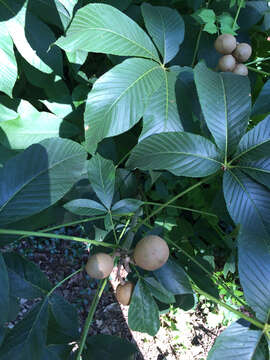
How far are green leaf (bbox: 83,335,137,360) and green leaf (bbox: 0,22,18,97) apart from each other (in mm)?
760

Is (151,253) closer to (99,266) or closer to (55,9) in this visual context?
(99,266)

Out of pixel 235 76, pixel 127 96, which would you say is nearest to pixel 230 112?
pixel 235 76

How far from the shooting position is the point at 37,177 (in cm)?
74

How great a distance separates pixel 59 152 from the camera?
30.0 inches

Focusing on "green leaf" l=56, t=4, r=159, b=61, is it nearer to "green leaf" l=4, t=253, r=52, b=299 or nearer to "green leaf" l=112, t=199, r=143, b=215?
"green leaf" l=112, t=199, r=143, b=215

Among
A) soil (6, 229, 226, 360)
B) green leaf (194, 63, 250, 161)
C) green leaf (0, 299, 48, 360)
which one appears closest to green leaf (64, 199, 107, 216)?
green leaf (0, 299, 48, 360)

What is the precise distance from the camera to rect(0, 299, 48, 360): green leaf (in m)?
0.73

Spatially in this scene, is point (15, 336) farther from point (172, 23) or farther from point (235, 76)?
point (172, 23)

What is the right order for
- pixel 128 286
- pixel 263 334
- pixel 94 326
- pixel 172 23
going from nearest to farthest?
1. pixel 263 334
2. pixel 128 286
3. pixel 172 23
4. pixel 94 326

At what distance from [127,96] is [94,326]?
5.35 ft

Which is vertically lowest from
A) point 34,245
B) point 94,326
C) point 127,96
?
point 94,326

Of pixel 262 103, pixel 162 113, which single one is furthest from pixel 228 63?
pixel 162 113

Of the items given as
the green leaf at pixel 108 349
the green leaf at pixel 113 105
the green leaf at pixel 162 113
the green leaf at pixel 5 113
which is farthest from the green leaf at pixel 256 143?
the green leaf at pixel 5 113

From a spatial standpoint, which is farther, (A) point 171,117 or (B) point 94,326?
(B) point 94,326
